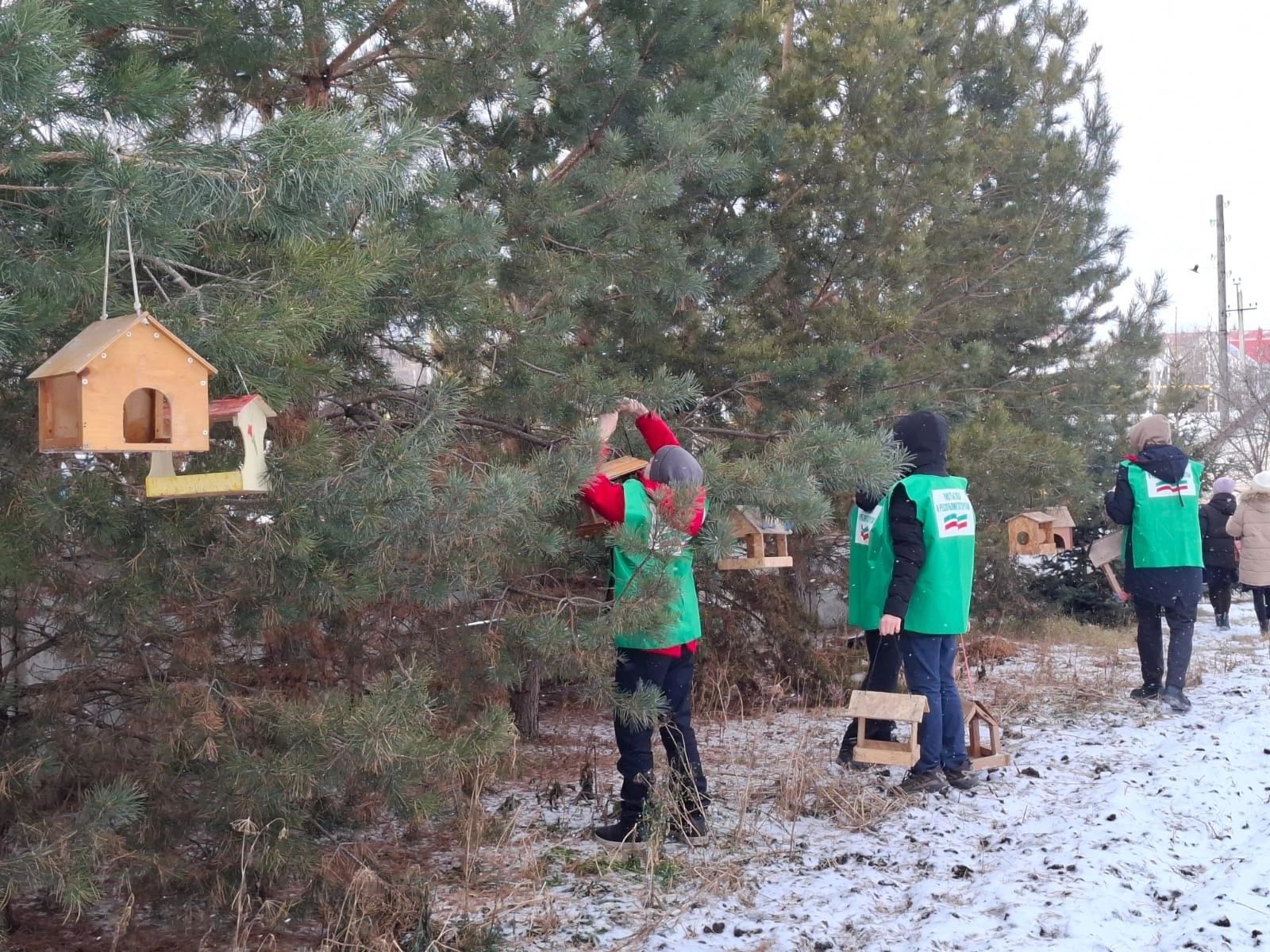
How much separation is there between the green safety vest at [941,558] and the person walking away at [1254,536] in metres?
7.09


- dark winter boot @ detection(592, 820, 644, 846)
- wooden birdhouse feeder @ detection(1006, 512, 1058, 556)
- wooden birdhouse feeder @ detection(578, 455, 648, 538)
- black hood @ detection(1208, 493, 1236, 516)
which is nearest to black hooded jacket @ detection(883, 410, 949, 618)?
wooden birdhouse feeder @ detection(578, 455, 648, 538)

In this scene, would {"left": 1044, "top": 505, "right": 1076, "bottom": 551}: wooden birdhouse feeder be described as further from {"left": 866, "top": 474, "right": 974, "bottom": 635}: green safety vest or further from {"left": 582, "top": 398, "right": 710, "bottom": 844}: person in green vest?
{"left": 582, "top": 398, "right": 710, "bottom": 844}: person in green vest

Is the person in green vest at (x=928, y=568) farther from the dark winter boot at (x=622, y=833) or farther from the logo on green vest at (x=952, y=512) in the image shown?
the dark winter boot at (x=622, y=833)

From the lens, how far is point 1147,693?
7812mm

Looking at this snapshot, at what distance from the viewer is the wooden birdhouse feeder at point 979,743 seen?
602cm

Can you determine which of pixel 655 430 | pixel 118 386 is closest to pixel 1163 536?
pixel 655 430

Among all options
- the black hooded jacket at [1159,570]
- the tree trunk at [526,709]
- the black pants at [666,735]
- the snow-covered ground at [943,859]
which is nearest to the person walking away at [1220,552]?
the black hooded jacket at [1159,570]

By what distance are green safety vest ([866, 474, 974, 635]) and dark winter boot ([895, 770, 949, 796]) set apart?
2.36 feet

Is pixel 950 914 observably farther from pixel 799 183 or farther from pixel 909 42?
pixel 909 42

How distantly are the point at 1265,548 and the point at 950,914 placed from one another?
8840 mm

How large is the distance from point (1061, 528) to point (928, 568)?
145 inches

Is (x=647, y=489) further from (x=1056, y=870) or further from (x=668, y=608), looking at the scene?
(x=1056, y=870)

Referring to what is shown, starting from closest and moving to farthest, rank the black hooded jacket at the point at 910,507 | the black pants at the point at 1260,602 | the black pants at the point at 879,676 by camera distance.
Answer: the black hooded jacket at the point at 910,507, the black pants at the point at 879,676, the black pants at the point at 1260,602

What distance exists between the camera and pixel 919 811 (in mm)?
5426
